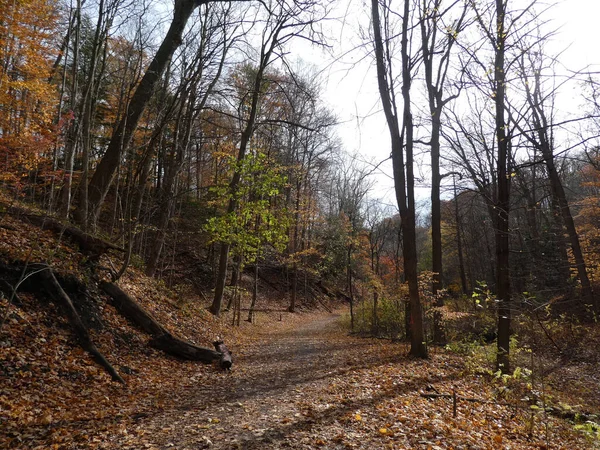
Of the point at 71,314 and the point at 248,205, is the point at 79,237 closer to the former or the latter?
the point at 71,314

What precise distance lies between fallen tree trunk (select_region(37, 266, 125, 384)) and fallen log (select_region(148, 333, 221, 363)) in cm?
150

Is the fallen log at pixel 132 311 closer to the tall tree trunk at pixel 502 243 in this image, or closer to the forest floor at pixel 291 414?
the forest floor at pixel 291 414

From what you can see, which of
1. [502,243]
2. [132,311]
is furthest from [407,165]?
[132,311]

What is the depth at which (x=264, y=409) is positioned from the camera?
16.5 feet

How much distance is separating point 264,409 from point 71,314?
3643mm

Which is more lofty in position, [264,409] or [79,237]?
[79,237]

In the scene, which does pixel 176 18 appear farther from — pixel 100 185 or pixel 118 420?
pixel 118 420

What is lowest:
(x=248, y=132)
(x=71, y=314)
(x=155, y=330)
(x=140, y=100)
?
(x=155, y=330)

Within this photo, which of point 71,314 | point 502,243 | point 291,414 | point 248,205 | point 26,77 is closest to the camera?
point 291,414

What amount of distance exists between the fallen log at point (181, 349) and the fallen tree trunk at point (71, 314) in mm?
1500

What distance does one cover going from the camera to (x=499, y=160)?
826cm

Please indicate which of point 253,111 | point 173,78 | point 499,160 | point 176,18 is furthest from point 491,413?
point 173,78

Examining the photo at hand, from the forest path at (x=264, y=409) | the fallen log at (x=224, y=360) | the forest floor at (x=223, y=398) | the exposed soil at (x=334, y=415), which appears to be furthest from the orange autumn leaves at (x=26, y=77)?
the exposed soil at (x=334, y=415)

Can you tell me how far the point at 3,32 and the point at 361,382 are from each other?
18.0 metres
